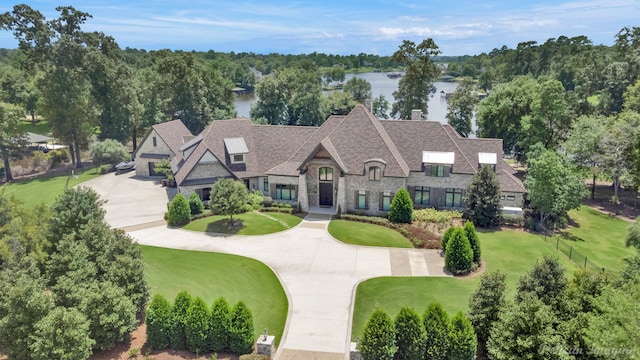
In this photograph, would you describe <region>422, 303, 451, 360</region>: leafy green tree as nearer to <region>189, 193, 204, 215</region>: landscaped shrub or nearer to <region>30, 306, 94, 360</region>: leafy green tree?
<region>30, 306, 94, 360</region>: leafy green tree

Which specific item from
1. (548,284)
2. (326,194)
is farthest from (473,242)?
(326,194)

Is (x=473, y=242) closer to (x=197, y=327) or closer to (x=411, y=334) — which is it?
(x=411, y=334)

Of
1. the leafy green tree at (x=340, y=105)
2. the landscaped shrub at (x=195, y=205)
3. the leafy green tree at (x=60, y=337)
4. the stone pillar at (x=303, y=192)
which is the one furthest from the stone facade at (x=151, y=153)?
the leafy green tree at (x=60, y=337)

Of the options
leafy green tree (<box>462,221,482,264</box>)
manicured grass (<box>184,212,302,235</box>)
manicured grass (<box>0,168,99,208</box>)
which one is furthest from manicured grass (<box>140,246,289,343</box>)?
manicured grass (<box>0,168,99,208</box>)

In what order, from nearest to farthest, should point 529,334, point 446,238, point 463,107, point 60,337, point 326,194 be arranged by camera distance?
point 529,334 < point 60,337 < point 446,238 < point 326,194 < point 463,107

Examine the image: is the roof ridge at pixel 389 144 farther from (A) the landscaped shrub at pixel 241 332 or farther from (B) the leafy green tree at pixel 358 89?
(B) the leafy green tree at pixel 358 89

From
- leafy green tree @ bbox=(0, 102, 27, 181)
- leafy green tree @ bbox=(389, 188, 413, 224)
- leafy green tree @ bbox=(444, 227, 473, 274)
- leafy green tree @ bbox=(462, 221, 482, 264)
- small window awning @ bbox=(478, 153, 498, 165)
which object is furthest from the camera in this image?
leafy green tree @ bbox=(0, 102, 27, 181)
